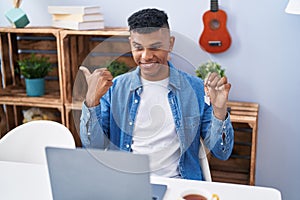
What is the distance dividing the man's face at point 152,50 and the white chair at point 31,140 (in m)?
0.71

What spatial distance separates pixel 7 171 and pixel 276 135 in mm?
1448

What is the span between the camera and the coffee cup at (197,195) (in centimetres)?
117

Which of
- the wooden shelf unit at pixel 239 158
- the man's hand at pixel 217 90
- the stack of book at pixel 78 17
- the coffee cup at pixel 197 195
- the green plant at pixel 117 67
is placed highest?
the stack of book at pixel 78 17

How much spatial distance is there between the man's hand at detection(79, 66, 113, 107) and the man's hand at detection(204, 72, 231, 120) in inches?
11.5

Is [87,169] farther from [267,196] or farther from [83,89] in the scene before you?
[267,196]

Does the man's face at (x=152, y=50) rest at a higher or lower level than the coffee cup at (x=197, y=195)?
higher

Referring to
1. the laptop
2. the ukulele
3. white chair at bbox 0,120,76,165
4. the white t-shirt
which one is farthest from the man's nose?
the ukulele

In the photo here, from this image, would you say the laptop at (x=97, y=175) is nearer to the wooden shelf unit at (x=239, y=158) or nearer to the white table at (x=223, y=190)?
the white table at (x=223, y=190)

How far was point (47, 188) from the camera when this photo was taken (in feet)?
4.37

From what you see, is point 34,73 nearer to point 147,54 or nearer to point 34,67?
point 34,67

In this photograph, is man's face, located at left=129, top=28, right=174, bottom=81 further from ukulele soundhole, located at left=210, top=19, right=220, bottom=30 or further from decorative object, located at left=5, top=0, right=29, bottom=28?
decorative object, located at left=5, top=0, right=29, bottom=28

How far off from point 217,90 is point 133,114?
0.27 meters

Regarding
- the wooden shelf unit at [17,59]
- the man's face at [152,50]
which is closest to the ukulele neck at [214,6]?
the wooden shelf unit at [17,59]

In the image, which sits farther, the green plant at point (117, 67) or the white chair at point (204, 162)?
the white chair at point (204, 162)
